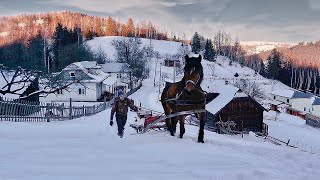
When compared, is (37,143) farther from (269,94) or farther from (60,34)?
(60,34)

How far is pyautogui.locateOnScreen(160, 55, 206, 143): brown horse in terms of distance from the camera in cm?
916

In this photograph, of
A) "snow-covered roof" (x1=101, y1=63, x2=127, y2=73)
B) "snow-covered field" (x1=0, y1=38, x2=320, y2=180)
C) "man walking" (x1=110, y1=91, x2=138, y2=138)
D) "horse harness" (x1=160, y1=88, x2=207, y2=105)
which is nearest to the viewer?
"snow-covered field" (x1=0, y1=38, x2=320, y2=180)

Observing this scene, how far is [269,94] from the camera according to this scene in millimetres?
85938

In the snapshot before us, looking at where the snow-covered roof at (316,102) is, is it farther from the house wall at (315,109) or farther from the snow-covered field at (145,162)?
the snow-covered field at (145,162)

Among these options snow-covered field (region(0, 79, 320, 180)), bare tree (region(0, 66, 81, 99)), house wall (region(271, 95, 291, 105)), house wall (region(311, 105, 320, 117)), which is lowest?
house wall (region(311, 105, 320, 117))

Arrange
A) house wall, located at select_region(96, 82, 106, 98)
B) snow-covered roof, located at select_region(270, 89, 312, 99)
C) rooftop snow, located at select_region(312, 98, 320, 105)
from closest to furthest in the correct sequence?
house wall, located at select_region(96, 82, 106, 98) < rooftop snow, located at select_region(312, 98, 320, 105) < snow-covered roof, located at select_region(270, 89, 312, 99)

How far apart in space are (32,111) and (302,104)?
216 ft

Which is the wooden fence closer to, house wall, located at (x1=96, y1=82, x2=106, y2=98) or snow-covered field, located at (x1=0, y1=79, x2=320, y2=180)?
snow-covered field, located at (x1=0, y1=79, x2=320, y2=180)

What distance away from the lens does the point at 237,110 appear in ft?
128

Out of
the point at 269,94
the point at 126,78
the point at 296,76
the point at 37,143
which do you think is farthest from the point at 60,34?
the point at 37,143

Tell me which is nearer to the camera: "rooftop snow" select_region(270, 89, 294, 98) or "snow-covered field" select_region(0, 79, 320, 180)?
"snow-covered field" select_region(0, 79, 320, 180)

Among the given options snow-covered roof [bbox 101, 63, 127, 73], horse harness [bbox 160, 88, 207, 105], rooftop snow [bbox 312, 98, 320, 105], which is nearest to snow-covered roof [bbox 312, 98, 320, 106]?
rooftop snow [bbox 312, 98, 320, 105]

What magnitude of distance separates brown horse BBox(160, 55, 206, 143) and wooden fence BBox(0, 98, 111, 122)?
10494 millimetres

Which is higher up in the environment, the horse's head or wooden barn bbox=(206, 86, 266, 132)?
the horse's head
